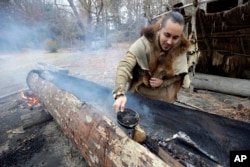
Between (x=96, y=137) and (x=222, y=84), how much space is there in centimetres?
470

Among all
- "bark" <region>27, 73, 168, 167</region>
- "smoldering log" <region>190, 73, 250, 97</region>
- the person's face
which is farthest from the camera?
"smoldering log" <region>190, 73, 250, 97</region>

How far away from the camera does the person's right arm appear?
72.7 inches

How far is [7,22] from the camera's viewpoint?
15.7 m

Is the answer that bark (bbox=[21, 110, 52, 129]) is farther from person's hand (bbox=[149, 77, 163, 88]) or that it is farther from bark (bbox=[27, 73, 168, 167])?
person's hand (bbox=[149, 77, 163, 88])

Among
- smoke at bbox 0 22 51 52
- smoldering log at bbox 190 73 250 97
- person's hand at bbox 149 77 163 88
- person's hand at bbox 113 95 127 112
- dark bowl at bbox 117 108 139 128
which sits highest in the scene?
smoke at bbox 0 22 51 52

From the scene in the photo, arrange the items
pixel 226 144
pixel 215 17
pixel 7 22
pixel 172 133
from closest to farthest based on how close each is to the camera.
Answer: pixel 226 144, pixel 172 133, pixel 215 17, pixel 7 22

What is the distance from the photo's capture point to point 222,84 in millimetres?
5480

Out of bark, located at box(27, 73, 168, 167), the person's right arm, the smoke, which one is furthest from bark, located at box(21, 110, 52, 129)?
the smoke

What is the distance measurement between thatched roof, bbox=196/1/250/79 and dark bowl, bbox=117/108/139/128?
4121 millimetres

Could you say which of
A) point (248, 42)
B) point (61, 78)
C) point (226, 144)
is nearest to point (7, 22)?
point (61, 78)

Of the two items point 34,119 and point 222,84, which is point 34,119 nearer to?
point 34,119

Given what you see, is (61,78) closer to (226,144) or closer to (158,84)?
(158,84)

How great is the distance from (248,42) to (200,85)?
1.73 meters

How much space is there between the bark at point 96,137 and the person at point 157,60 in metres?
0.31
